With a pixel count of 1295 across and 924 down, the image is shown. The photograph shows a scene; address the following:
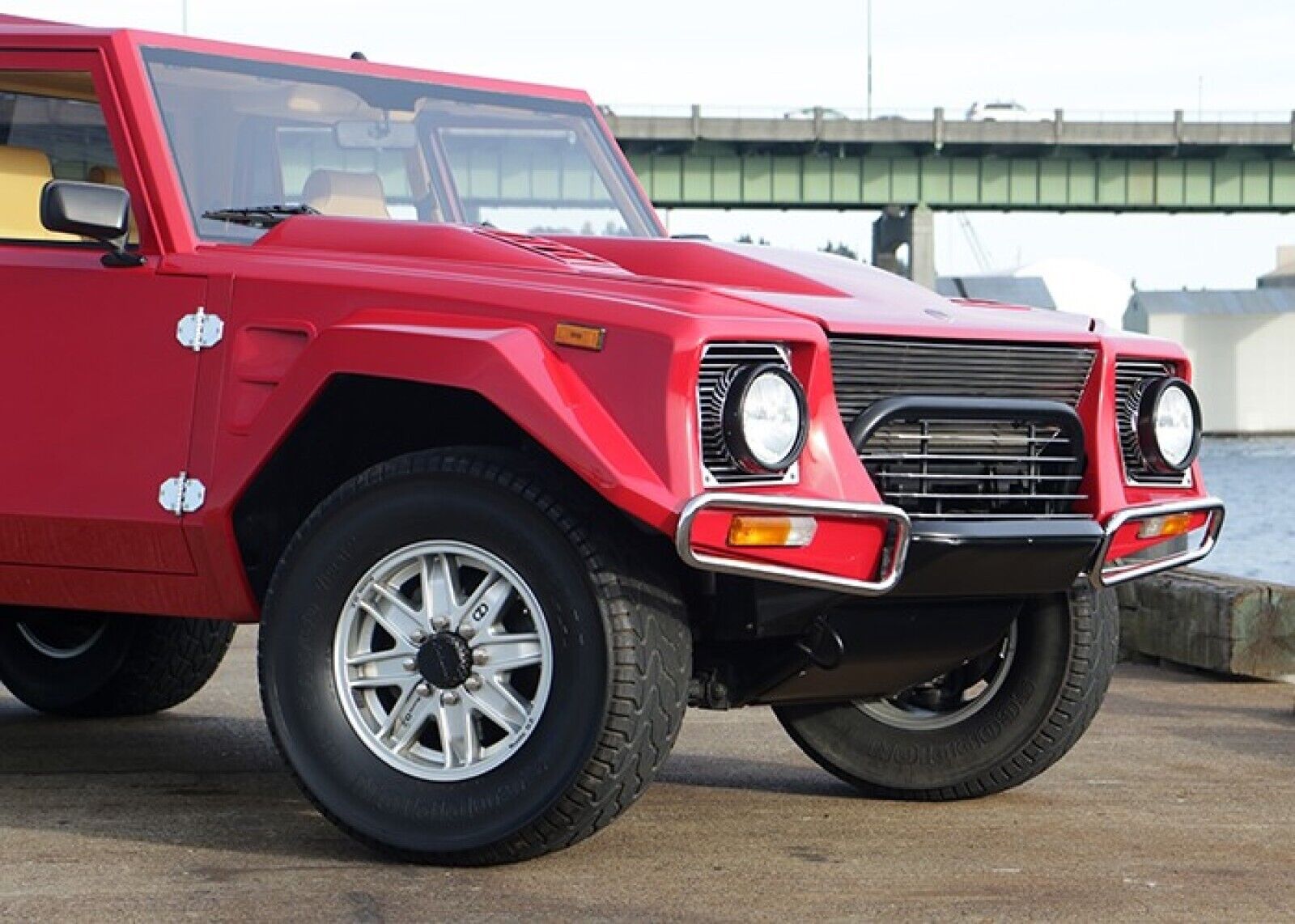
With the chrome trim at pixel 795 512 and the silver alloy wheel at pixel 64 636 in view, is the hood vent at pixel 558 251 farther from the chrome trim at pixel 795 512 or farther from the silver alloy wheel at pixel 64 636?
the silver alloy wheel at pixel 64 636

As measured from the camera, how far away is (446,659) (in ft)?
17.3

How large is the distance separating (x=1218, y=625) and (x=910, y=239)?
157ft

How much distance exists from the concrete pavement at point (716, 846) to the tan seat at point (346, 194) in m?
1.53

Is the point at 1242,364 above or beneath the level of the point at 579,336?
above

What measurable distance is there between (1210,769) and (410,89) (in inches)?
116

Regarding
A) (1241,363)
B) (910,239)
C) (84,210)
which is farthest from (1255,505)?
(1241,363)

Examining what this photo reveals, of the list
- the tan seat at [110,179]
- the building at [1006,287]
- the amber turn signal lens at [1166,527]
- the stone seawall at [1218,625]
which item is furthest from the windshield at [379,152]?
the building at [1006,287]

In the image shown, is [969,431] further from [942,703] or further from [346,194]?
[346,194]

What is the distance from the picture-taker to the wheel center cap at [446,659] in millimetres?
5262

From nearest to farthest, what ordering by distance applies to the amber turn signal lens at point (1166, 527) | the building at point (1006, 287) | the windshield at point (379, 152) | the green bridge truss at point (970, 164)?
the amber turn signal lens at point (1166, 527)
the windshield at point (379, 152)
the green bridge truss at point (970, 164)
the building at point (1006, 287)

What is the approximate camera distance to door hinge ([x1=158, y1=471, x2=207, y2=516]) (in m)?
5.68

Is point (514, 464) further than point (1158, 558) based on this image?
No

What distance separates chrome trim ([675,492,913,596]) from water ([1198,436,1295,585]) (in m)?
8.86

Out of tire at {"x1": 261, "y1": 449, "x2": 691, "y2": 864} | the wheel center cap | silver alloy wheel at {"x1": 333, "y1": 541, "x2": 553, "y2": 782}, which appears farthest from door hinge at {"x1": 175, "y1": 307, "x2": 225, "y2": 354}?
the wheel center cap
